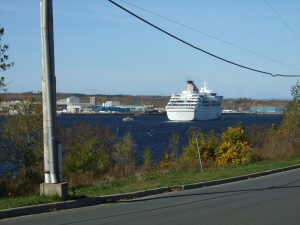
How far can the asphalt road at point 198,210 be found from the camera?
10492mm

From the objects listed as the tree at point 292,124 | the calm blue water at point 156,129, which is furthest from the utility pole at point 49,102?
the tree at point 292,124

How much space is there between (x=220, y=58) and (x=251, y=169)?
5.22 m

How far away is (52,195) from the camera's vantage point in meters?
12.8

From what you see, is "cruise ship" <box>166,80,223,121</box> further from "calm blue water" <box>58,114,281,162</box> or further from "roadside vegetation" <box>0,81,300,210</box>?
"roadside vegetation" <box>0,81,300,210</box>

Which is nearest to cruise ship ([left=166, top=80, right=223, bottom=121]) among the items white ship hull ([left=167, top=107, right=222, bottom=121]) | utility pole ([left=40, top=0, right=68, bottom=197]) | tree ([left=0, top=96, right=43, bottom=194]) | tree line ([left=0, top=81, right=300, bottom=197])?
Answer: white ship hull ([left=167, top=107, right=222, bottom=121])

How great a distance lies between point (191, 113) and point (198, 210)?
114530 mm

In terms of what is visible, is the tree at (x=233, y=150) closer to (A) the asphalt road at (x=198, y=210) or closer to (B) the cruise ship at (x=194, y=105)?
(A) the asphalt road at (x=198, y=210)

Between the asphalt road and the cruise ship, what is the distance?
111 metres

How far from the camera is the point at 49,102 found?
1297 cm

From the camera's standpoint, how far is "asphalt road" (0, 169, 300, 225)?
34.4ft

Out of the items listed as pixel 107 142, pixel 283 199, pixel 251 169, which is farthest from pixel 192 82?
pixel 283 199

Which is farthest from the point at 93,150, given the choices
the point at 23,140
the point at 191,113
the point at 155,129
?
the point at 191,113

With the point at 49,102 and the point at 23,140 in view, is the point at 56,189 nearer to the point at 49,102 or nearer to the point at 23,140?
the point at 49,102

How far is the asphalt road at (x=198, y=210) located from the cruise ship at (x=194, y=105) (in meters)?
111
